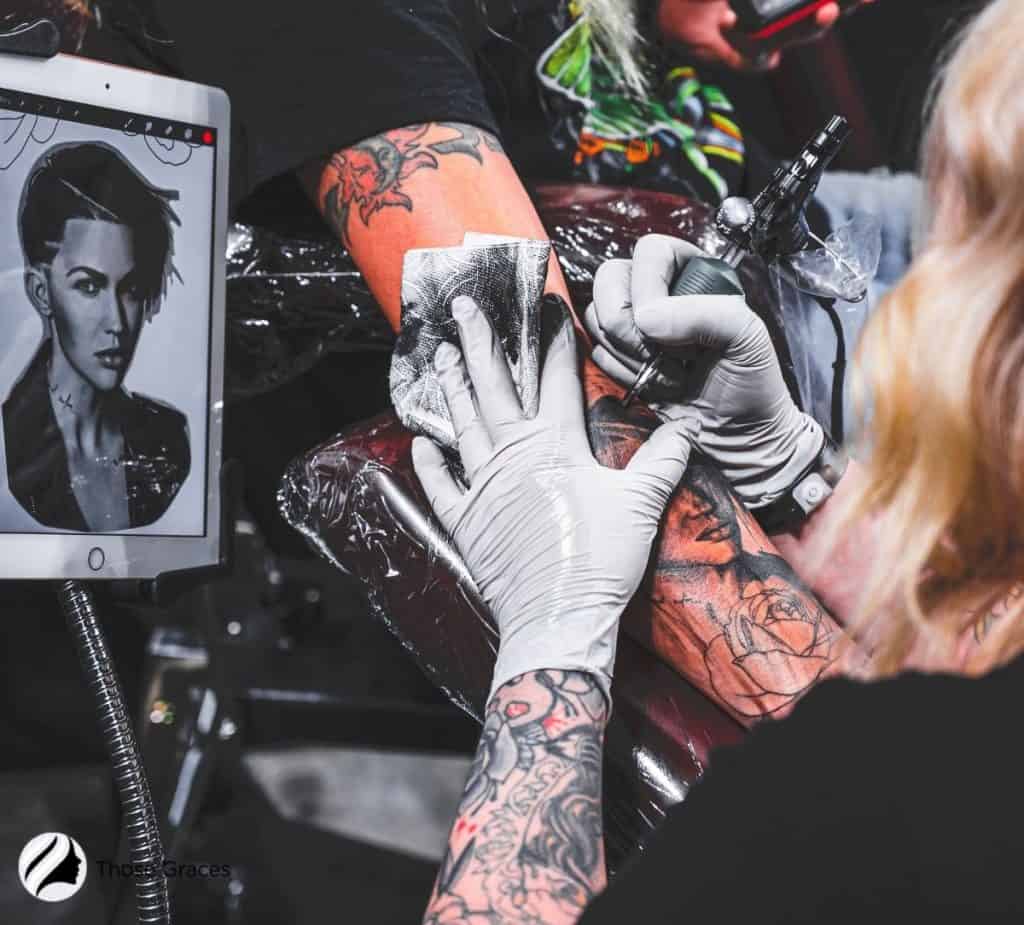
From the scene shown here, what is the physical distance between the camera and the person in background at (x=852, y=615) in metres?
0.50

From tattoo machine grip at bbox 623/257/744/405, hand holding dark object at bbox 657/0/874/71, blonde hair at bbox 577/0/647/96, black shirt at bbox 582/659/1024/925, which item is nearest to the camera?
black shirt at bbox 582/659/1024/925

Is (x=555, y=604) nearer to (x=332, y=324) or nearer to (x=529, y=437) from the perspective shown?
(x=529, y=437)

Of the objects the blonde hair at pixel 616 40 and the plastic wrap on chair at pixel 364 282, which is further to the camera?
the blonde hair at pixel 616 40

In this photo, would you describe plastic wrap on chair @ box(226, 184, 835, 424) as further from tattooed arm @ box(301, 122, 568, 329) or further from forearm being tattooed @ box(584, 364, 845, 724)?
forearm being tattooed @ box(584, 364, 845, 724)

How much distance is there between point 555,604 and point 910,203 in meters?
0.75

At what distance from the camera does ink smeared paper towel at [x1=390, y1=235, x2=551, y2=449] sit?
88 centimetres

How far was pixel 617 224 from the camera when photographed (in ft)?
3.62

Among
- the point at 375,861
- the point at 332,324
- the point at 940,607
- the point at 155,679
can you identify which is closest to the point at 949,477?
the point at 940,607

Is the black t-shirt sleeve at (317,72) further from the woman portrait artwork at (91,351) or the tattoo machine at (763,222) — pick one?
the tattoo machine at (763,222)

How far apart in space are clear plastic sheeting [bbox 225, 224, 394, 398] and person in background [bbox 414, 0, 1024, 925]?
27cm

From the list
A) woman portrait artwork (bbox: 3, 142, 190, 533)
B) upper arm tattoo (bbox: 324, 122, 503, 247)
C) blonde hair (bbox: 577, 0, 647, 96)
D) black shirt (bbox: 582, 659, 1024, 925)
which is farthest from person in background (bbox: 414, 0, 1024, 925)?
blonde hair (bbox: 577, 0, 647, 96)

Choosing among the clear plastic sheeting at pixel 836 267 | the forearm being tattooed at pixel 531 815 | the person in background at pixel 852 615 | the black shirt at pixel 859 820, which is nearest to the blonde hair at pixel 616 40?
the clear plastic sheeting at pixel 836 267

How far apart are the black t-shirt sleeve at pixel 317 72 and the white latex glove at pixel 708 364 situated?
206mm

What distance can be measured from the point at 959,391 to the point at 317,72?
62 centimetres
